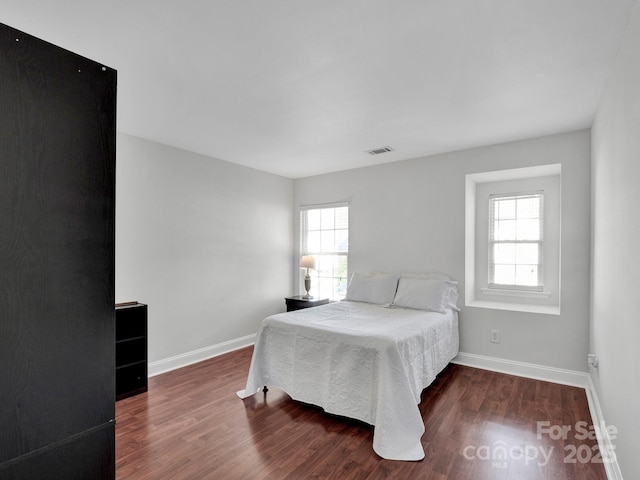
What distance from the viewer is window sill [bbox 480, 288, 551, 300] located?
13.0 ft

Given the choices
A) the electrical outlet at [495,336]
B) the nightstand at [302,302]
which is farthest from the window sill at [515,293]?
the nightstand at [302,302]

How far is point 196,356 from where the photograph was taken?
4.09m

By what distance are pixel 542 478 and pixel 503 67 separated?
2.52 m

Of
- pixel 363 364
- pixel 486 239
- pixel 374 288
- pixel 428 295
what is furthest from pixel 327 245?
pixel 363 364

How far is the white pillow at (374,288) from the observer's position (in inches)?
166

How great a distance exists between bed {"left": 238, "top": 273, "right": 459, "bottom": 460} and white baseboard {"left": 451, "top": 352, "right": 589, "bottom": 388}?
0.22 metres

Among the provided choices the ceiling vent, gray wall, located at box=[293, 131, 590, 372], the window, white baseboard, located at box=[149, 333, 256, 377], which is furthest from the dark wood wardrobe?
the window

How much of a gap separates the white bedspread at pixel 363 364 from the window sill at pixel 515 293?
1.00 m

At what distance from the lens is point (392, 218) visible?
180 inches

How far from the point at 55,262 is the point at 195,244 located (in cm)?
333

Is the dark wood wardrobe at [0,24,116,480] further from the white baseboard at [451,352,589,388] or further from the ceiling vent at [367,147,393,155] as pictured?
the white baseboard at [451,352,589,388]

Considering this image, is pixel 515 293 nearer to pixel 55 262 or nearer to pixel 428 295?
pixel 428 295

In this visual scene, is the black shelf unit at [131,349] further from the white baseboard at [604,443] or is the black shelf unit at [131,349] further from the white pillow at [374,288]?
the white baseboard at [604,443]

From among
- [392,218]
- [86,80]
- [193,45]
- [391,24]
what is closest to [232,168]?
[392,218]
